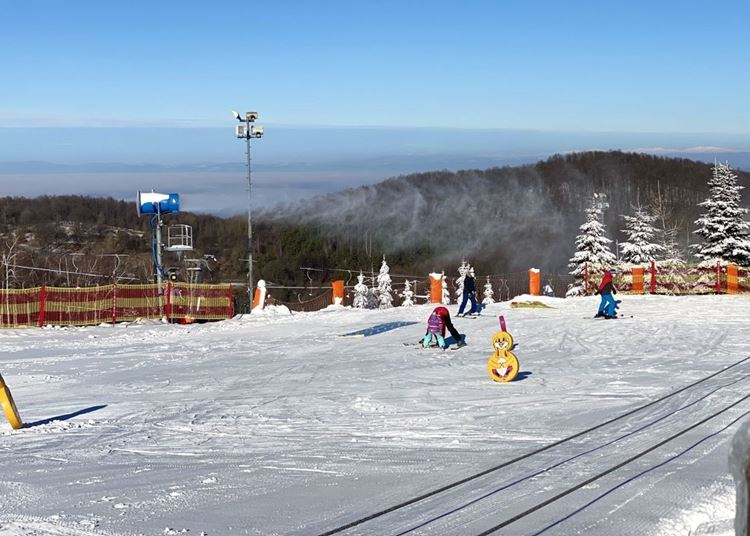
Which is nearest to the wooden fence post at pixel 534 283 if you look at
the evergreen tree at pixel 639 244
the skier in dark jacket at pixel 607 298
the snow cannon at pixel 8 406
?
the skier in dark jacket at pixel 607 298

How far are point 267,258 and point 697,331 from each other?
8647 cm

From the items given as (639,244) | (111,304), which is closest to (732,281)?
(111,304)

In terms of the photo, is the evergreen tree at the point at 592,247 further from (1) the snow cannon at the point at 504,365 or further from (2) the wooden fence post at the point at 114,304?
(1) the snow cannon at the point at 504,365

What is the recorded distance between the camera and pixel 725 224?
5028 cm

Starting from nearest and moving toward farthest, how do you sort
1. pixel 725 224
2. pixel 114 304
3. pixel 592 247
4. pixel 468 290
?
pixel 468 290, pixel 114 304, pixel 725 224, pixel 592 247

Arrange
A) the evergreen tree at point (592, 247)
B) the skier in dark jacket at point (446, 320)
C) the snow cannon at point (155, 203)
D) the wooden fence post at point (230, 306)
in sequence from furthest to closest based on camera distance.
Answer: the evergreen tree at point (592, 247)
the snow cannon at point (155, 203)
the wooden fence post at point (230, 306)
the skier in dark jacket at point (446, 320)

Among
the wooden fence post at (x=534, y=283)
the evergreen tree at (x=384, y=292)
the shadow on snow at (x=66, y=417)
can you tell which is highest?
the wooden fence post at (x=534, y=283)

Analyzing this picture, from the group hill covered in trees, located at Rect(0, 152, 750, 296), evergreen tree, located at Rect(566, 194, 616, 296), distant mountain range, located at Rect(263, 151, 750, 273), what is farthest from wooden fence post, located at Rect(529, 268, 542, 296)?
distant mountain range, located at Rect(263, 151, 750, 273)

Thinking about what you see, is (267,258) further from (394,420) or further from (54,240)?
(394,420)

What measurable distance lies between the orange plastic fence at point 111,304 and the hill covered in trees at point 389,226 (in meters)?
43.4

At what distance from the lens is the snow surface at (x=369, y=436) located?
7711 millimetres

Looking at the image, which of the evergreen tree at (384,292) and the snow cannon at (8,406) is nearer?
the snow cannon at (8,406)

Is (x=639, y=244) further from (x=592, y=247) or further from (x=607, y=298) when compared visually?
(x=607, y=298)

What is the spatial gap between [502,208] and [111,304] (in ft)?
455
